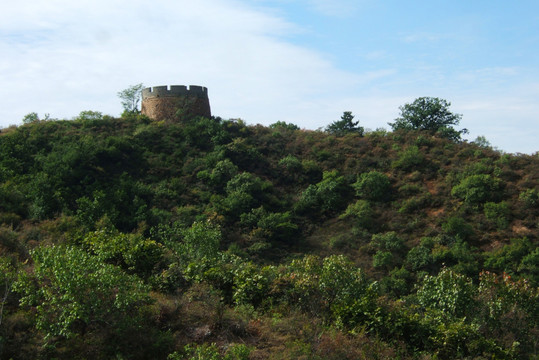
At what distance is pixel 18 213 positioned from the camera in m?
22.8

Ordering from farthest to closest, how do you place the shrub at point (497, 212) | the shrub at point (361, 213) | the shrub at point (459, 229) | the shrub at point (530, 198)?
the shrub at point (530, 198) → the shrub at point (361, 213) → the shrub at point (497, 212) → the shrub at point (459, 229)

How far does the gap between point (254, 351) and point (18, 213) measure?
51.3ft

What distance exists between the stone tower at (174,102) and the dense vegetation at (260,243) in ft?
2.78

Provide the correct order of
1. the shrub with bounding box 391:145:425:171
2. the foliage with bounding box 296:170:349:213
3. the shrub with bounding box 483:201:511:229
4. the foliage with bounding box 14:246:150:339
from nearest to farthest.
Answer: the foliage with bounding box 14:246:150:339, the shrub with bounding box 483:201:511:229, the foliage with bounding box 296:170:349:213, the shrub with bounding box 391:145:425:171

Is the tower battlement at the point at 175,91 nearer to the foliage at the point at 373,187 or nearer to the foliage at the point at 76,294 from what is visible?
the foliage at the point at 373,187

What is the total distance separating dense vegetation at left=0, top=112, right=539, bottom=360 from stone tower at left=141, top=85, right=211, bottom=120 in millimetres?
846

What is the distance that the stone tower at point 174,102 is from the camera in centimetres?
3400

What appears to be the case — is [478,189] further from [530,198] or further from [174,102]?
[174,102]

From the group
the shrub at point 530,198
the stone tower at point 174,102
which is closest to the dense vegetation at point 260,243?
the shrub at point 530,198

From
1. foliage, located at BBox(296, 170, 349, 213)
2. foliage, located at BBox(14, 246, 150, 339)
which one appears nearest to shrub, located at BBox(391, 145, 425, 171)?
foliage, located at BBox(296, 170, 349, 213)

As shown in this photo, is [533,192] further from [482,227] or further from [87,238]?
[87,238]

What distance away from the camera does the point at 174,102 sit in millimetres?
34156

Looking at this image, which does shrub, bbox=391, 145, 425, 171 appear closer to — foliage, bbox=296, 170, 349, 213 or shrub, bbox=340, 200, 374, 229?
foliage, bbox=296, 170, 349, 213

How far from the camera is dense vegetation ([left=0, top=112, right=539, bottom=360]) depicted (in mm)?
10898
